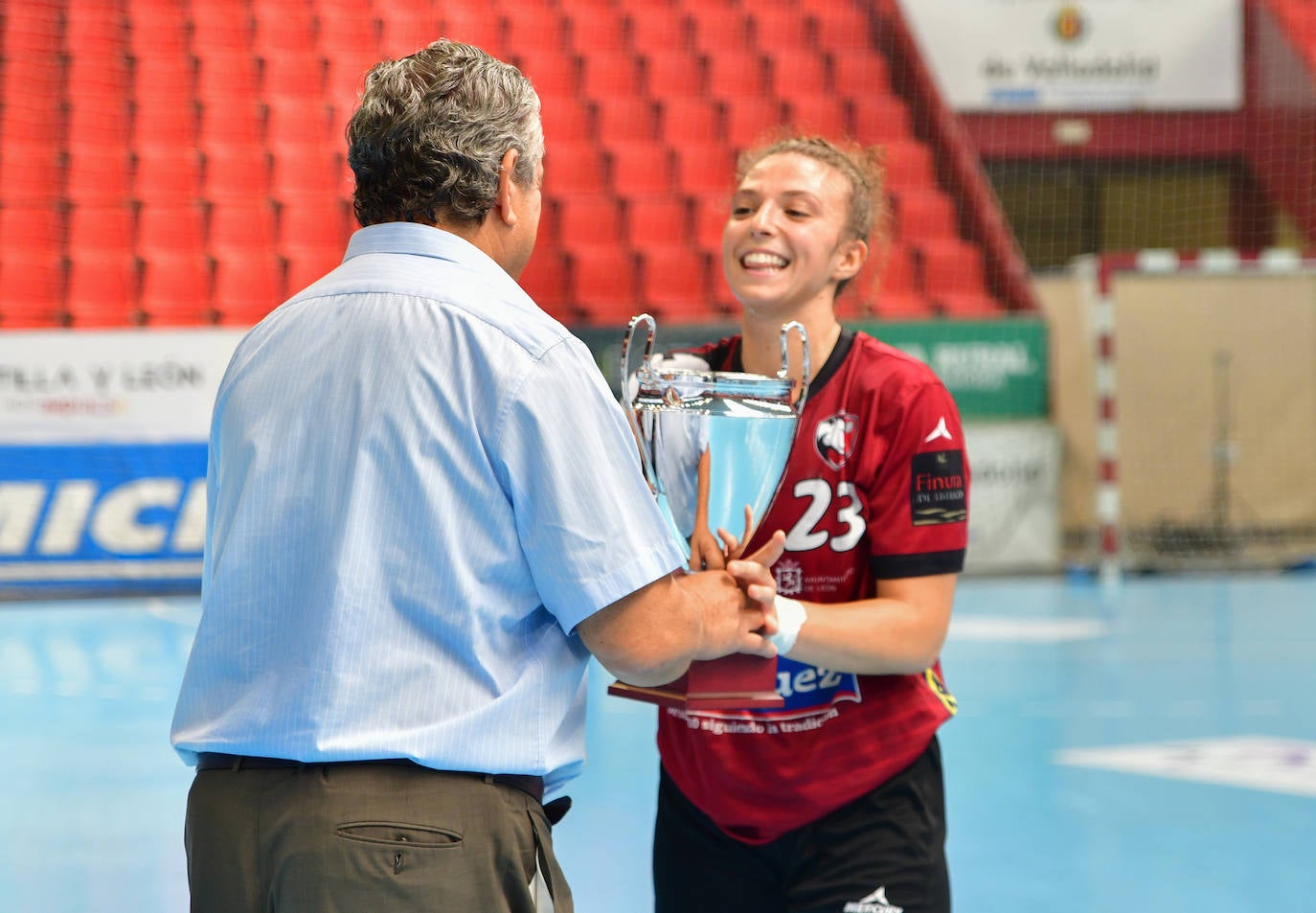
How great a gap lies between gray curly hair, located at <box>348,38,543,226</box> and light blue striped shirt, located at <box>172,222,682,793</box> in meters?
0.09

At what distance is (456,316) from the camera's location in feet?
4.33

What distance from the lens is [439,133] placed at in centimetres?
135

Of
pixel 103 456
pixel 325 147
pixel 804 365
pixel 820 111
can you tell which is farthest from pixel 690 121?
pixel 804 365

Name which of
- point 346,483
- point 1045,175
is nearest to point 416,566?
point 346,483

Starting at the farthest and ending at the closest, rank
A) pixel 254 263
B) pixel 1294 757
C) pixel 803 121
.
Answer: pixel 803 121 < pixel 254 263 < pixel 1294 757

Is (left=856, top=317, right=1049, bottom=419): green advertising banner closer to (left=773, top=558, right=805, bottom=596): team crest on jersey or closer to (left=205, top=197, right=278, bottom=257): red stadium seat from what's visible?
(left=205, top=197, right=278, bottom=257): red stadium seat

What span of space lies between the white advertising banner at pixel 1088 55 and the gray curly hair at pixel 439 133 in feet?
39.1

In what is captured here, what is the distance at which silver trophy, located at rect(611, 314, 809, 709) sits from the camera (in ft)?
5.25

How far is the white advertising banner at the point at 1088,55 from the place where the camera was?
12.6 m

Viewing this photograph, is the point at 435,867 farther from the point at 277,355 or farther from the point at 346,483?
the point at 277,355

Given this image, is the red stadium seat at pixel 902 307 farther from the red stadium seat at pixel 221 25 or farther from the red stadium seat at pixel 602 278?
the red stadium seat at pixel 221 25

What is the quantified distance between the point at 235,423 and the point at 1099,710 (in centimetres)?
492

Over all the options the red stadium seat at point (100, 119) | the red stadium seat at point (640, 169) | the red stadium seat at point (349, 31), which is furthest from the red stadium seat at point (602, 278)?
the red stadium seat at point (100, 119)

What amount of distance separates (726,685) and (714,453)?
0.89ft
